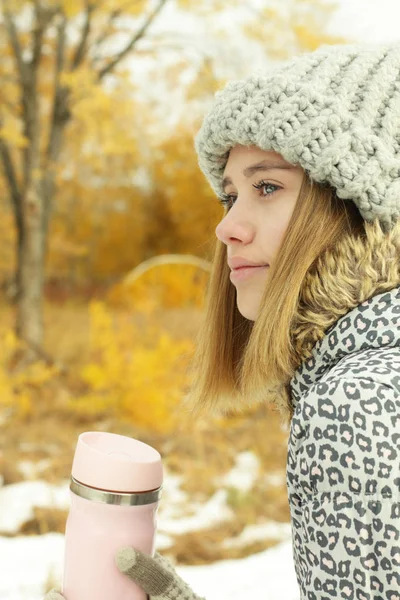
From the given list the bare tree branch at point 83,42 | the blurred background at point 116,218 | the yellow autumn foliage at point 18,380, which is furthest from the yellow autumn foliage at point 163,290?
the bare tree branch at point 83,42

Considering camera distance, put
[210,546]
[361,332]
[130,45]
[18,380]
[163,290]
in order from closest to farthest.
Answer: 1. [361,332]
2. [210,546]
3. [18,380]
4. [130,45]
5. [163,290]

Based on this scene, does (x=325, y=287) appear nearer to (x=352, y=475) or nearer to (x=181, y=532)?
(x=352, y=475)

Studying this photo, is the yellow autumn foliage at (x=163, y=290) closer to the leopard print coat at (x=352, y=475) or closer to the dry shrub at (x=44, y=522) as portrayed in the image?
the dry shrub at (x=44, y=522)

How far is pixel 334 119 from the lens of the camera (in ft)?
2.44

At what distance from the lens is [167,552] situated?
2.34 m

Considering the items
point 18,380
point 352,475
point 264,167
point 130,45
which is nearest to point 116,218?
point 130,45

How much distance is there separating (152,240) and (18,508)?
2250 mm

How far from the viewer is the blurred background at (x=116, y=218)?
3.53 metres

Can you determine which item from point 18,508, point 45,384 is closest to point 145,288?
point 45,384

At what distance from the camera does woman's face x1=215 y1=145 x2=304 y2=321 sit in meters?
0.78

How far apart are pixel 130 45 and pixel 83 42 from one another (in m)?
0.28

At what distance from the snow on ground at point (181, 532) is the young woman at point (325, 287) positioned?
865 mm

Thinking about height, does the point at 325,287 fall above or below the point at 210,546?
above

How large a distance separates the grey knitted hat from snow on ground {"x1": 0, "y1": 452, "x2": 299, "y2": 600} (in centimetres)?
100
